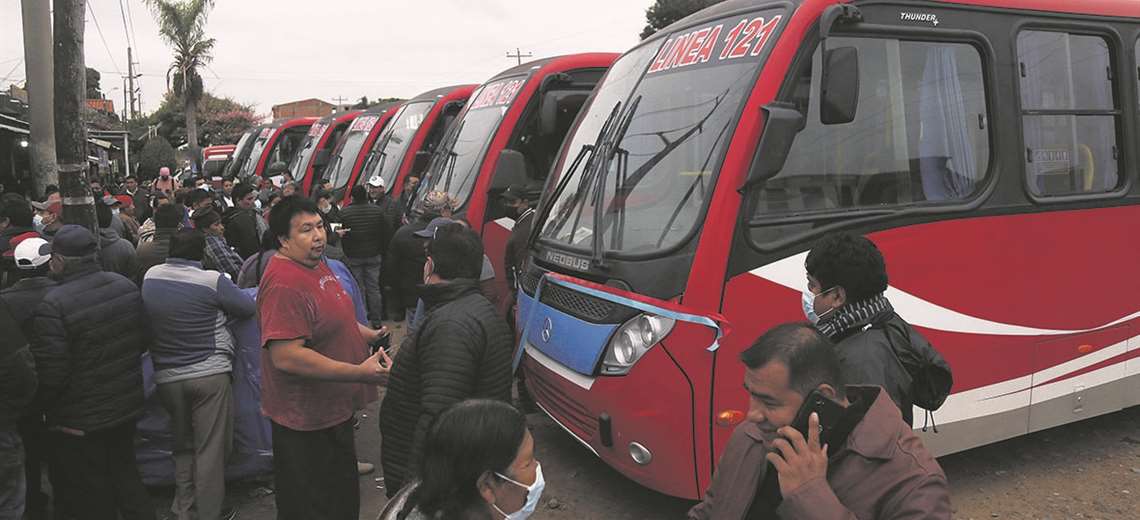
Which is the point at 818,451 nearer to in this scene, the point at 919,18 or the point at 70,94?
the point at 919,18

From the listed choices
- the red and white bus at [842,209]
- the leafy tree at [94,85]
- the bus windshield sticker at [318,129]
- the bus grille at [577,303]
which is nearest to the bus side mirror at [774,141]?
the red and white bus at [842,209]

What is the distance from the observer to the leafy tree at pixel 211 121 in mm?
47625

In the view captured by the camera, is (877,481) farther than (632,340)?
No

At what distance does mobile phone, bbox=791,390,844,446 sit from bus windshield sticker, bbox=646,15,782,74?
104 inches

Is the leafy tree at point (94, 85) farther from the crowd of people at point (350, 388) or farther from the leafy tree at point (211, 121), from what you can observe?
the crowd of people at point (350, 388)

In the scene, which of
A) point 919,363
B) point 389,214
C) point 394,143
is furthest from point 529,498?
point 394,143

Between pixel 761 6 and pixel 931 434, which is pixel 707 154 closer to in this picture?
pixel 761 6

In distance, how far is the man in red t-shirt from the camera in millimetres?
3234

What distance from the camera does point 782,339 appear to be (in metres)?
1.99

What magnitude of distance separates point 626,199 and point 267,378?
2.05 metres

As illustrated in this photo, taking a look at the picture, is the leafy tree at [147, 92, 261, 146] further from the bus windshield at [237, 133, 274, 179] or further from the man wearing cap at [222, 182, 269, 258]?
the man wearing cap at [222, 182, 269, 258]

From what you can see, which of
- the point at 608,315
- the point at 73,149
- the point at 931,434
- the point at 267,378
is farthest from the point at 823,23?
the point at 73,149

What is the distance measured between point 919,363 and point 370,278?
24.2ft

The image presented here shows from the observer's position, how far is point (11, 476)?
12.3 ft
